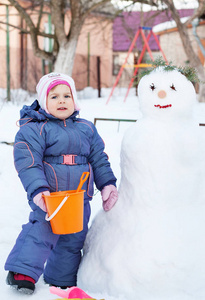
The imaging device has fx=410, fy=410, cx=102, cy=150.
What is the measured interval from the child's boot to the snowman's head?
1.02m

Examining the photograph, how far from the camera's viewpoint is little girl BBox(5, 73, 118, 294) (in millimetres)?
2078

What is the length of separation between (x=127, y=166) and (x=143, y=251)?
1.38 feet

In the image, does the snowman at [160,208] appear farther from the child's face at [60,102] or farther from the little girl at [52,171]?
the child's face at [60,102]

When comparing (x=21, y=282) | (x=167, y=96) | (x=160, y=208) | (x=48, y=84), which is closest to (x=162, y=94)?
(x=167, y=96)

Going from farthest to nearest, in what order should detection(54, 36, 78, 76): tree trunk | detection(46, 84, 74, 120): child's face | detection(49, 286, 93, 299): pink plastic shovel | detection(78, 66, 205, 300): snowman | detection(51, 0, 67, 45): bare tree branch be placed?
detection(54, 36, 78, 76): tree trunk → detection(51, 0, 67, 45): bare tree branch → detection(46, 84, 74, 120): child's face → detection(78, 66, 205, 300): snowman → detection(49, 286, 93, 299): pink plastic shovel

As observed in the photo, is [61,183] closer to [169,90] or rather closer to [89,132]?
Answer: [89,132]

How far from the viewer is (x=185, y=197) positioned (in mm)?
1926

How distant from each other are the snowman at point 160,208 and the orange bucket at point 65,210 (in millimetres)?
219

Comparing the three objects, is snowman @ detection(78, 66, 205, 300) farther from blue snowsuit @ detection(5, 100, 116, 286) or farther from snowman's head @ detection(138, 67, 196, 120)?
blue snowsuit @ detection(5, 100, 116, 286)

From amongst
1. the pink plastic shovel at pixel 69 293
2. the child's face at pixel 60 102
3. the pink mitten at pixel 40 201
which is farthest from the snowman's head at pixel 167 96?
the pink plastic shovel at pixel 69 293

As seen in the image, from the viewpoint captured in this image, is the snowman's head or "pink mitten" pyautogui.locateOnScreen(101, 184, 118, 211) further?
"pink mitten" pyautogui.locateOnScreen(101, 184, 118, 211)

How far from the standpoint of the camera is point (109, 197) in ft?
7.19

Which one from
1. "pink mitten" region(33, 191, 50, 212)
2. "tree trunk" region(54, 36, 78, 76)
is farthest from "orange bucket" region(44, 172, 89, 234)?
"tree trunk" region(54, 36, 78, 76)

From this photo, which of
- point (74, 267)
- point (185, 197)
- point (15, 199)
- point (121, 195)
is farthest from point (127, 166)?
point (15, 199)
